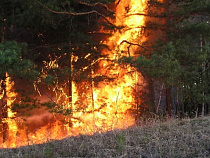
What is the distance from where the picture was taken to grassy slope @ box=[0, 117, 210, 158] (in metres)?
5.24

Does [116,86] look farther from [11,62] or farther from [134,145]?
[134,145]

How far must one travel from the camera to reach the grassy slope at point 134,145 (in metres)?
5.24

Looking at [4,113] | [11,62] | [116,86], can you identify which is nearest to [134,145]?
[11,62]

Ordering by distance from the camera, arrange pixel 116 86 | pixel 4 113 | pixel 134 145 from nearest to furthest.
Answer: pixel 134 145 < pixel 4 113 < pixel 116 86

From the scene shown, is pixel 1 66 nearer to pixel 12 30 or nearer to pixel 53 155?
pixel 53 155

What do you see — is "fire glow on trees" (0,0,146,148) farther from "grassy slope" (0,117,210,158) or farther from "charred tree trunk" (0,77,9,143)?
"grassy slope" (0,117,210,158)

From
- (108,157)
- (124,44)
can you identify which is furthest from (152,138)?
(124,44)

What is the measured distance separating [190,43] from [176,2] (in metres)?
1.87

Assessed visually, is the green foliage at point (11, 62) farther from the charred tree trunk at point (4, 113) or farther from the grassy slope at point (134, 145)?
the charred tree trunk at point (4, 113)

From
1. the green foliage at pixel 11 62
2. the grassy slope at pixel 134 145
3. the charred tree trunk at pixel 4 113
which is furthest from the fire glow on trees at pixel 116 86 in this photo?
the grassy slope at pixel 134 145

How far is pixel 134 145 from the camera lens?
5684 millimetres

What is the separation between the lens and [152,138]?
5.99m

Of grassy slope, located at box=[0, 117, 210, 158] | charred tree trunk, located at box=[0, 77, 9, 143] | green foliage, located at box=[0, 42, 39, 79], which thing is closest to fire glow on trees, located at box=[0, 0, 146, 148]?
charred tree trunk, located at box=[0, 77, 9, 143]

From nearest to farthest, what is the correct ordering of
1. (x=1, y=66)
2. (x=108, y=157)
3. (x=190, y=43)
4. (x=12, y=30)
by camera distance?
(x=108, y=157) < (x=1, y=66) < (x=190, y=43) < (x=12, y=30)
